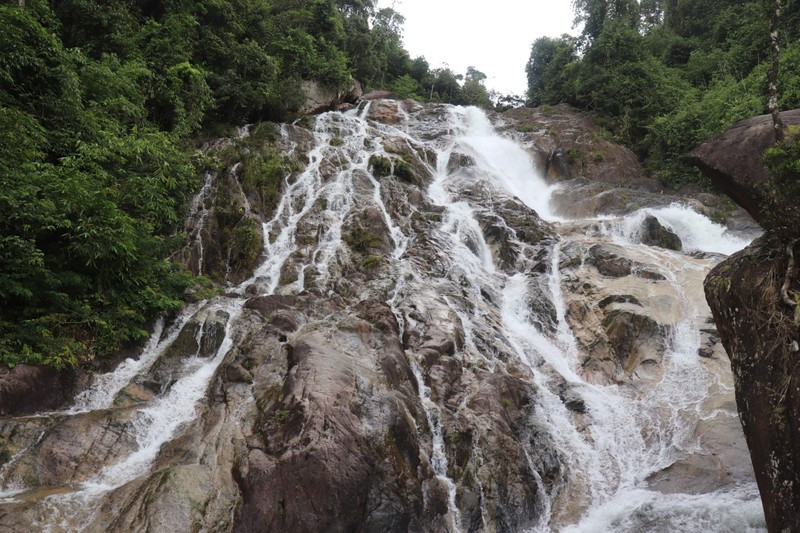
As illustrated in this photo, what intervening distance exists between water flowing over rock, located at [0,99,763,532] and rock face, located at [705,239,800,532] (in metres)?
2.15

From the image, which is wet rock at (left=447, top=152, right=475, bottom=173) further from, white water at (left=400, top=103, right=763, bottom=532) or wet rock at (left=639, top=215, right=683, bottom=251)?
wet rock at (left=639, top=215, right=683, bottom=251)

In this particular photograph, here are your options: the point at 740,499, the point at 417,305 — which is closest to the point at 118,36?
the point at 417,305

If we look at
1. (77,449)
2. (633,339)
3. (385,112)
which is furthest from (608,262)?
(385,112)

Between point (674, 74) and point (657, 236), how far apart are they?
18.3 metres

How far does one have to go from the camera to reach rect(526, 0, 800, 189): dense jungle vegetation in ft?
71.0

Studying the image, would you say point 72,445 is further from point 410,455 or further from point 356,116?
point 356,116

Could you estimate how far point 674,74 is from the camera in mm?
28453

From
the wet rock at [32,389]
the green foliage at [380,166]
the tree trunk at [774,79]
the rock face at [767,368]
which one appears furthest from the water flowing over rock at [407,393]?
the tree trunk at [774,79]

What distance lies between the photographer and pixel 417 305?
1197cm

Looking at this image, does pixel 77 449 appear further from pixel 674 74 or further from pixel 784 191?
pixel 674 74

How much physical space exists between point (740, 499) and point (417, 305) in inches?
299

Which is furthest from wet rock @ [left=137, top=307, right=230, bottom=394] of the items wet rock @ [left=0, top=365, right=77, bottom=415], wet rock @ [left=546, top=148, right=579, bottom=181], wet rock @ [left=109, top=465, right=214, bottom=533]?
wet rock @ [left=546, top=148, right=579, bottom=181]

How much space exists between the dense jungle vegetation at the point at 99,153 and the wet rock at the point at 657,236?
1641 centimetres

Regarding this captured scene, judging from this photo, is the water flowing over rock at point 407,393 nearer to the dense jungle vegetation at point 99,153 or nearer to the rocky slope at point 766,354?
the dense jungle vegetation at point 99,153
